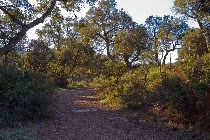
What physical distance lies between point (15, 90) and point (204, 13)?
25.0 ft

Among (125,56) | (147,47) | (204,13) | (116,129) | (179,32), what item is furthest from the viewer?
(179,32)

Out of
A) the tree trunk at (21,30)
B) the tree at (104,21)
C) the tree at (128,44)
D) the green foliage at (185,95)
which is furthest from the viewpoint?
the tree at (104,21)

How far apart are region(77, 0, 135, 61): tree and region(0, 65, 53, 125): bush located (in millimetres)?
13641

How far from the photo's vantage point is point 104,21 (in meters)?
21.5

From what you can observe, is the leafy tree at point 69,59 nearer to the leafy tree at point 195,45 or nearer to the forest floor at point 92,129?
the leafy tree at point 195,45

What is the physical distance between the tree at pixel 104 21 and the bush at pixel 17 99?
13.6 meters

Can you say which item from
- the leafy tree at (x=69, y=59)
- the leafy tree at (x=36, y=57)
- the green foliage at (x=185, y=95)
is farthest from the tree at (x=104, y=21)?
the green foliage at (x=185, y=95)

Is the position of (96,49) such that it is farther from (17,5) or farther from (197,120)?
(197,120)

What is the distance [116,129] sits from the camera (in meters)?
6.91

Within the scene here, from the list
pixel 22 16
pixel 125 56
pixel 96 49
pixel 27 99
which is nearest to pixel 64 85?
pixel 96 49

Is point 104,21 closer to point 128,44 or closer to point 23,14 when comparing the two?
point 128,44

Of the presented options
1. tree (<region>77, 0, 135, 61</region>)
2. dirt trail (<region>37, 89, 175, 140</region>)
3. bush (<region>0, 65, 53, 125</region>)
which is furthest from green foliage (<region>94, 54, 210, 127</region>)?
tree (<region>77, 0, 135, 61</region>)

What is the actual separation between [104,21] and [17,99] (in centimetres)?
1562

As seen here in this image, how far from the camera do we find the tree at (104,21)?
21344 millimetres
